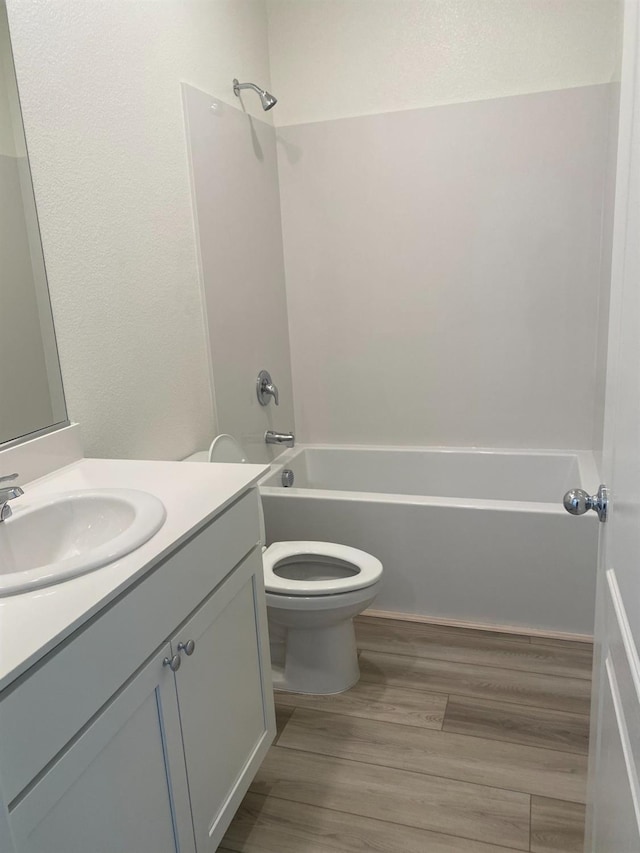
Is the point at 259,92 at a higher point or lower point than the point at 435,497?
higher

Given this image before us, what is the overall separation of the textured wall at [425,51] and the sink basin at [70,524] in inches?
90.3

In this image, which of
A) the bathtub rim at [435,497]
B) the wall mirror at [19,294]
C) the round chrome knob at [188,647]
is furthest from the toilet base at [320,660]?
the wall mirror at [19,294]

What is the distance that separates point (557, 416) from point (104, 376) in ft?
6.67

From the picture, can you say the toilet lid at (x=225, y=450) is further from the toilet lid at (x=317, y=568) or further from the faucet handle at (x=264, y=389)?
the faucet handle at (x=264, y=389)

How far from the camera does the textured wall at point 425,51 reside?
8.44ft

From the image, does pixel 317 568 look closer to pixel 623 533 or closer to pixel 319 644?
pixel 319 644

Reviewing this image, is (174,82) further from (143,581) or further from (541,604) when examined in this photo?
(541,604)

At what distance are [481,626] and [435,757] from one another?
71 centimetres

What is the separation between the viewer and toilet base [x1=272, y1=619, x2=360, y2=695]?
210 centimetres

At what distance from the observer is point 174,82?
7.01 ft

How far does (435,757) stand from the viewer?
5.94ft

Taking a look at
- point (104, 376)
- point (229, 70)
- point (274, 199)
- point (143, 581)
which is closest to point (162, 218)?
point (104, 376)

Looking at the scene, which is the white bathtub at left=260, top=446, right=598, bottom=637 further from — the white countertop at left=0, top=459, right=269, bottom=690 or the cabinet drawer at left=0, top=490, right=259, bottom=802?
the cabinet drawer at left=0, top=490, right=259, bottom=802

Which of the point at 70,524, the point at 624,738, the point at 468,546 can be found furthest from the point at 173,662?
the point at 468,546
